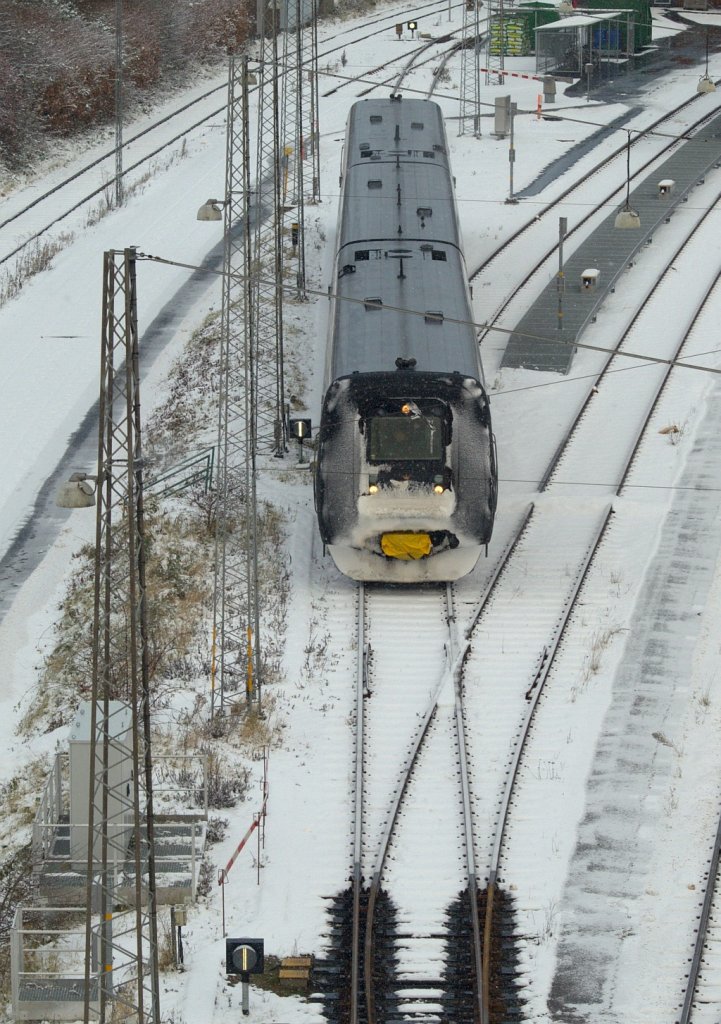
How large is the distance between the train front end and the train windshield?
1 centimetres

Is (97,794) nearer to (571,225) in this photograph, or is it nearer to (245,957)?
(245,957)

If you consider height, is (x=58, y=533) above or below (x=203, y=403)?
below

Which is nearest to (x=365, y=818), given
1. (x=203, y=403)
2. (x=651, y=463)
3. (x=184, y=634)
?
(x=184, y=634)

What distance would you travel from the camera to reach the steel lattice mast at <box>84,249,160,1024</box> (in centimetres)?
1764

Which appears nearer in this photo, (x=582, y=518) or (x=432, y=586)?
(x=432, y=586)

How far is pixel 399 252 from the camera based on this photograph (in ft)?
108

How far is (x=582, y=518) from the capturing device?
106ft

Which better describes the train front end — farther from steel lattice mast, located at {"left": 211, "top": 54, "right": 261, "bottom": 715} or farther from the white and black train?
steel lattice mast, located at {"left": 211, "top": 54, "right": 261, "bottom": 715}

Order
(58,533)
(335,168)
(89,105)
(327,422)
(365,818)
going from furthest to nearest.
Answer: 1. (89,105)
2. (335,168)
3. (58,533)
4. (327,422)
5. (365,818)

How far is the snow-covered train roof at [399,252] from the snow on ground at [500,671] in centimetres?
366

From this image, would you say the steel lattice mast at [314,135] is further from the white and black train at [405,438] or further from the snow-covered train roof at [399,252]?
the white and black train at [405,438]

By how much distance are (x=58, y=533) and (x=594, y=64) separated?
39.0 m

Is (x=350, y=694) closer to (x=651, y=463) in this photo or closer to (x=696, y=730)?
(x=696, y=730)

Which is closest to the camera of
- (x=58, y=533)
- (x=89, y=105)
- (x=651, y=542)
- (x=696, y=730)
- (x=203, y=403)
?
(x=696, y=730)
